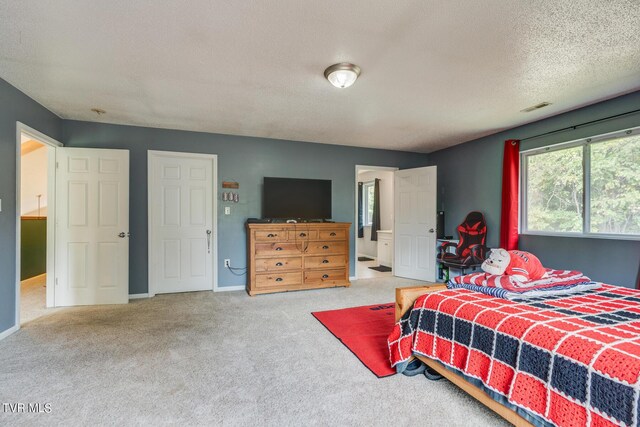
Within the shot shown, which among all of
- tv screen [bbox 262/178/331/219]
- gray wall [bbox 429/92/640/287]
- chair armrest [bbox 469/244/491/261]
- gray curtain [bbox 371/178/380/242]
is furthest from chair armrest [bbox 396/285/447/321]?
gray curtain [bbox 371/178/380/242]

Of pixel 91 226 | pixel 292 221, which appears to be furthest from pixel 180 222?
pixel 292 221

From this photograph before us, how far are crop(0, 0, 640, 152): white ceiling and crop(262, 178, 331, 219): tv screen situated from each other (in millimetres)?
1185

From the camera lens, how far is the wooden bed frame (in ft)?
4.98

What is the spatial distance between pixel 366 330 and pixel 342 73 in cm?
229

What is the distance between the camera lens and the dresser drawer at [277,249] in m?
4.28

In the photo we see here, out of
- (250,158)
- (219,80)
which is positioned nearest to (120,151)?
(250,158)

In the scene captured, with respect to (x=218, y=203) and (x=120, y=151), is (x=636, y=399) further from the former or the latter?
(x=120, y=151)

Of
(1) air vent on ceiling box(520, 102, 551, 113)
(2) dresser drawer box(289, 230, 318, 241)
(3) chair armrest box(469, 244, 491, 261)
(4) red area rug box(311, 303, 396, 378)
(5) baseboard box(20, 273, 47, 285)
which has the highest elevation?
(1) air vent on ceiling box(520, 102, 551, 113)

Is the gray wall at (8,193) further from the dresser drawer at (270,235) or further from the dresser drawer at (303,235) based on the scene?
the dresser drawer at (303,235)

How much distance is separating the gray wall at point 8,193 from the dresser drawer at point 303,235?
9.46 feet

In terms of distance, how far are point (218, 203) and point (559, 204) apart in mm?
4406

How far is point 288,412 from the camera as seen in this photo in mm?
1757

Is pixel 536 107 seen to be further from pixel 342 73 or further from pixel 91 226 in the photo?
pixel 91 226

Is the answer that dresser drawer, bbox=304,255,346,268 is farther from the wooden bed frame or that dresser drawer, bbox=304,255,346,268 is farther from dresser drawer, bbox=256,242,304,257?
the wooden bed frame
